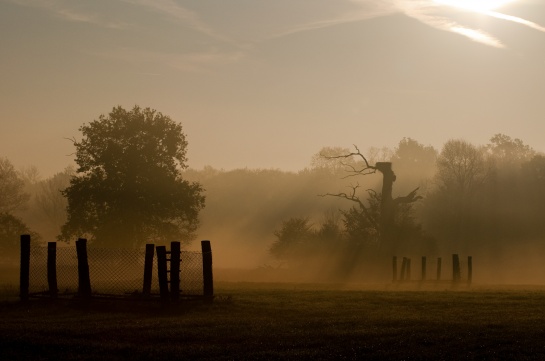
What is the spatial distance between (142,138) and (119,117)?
2.86 meters

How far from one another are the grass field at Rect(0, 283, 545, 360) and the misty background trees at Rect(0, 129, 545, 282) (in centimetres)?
3857

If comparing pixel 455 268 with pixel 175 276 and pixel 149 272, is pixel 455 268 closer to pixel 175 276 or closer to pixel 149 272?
pixel 149 272

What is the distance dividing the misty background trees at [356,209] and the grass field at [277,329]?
38.6 metres

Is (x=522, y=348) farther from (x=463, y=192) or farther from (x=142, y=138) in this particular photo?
(x=463, y=192)

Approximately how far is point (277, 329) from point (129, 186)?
4855 cm

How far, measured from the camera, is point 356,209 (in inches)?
3071

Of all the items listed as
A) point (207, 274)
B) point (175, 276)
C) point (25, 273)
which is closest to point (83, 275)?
point (25, 273)

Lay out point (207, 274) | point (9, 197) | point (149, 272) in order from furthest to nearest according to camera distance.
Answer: point (9, 197), point (149, 272), point (207, 274)

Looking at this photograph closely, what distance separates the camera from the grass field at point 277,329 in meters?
17.4

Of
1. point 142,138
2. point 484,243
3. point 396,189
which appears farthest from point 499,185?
point 142,138

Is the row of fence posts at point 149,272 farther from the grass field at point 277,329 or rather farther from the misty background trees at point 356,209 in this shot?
the misty background trees at point 356,209

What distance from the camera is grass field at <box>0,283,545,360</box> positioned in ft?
57.2

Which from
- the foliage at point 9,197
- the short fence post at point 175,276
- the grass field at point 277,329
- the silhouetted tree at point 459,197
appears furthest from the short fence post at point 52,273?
the silhouetted tree at point 459,197

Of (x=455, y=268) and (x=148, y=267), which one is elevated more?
(x=148, y=267)
